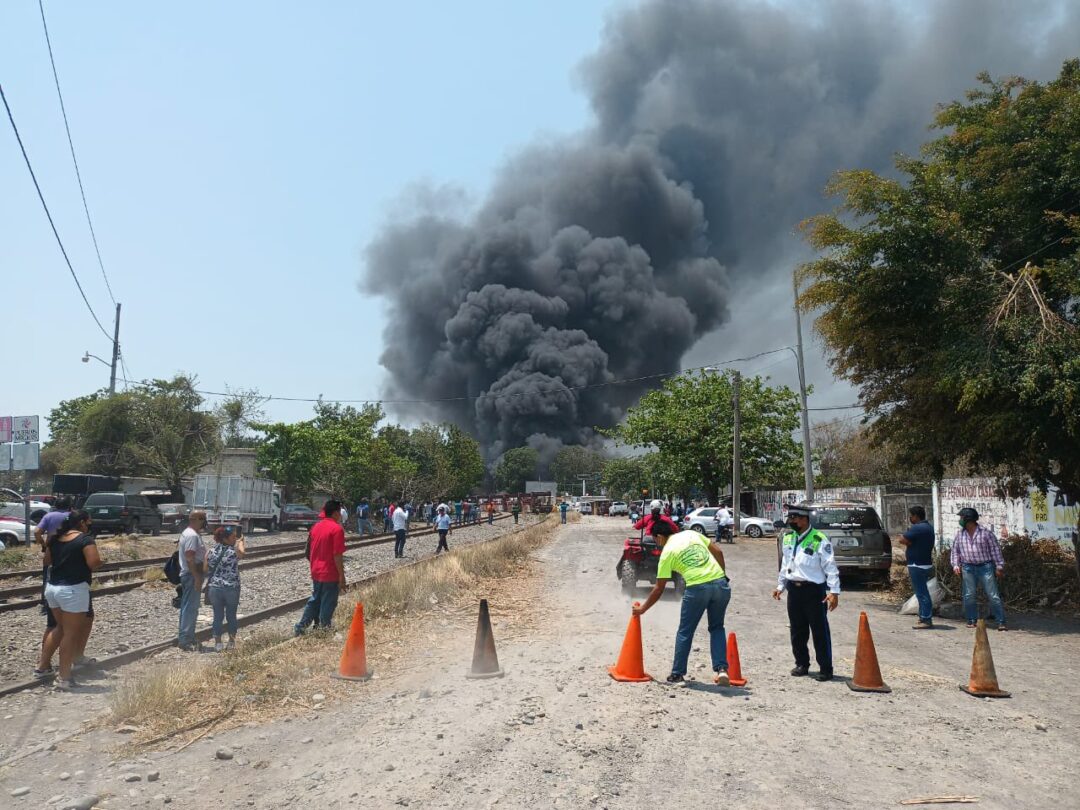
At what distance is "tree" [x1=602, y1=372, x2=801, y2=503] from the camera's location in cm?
Answer: 4225

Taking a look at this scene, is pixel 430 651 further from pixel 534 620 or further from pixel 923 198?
pixel 923 198

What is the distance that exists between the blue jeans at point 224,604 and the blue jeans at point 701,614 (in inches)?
223

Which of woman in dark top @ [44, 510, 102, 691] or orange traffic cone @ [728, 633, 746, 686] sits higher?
woman in dark top @ [44, 510, 102, 691]

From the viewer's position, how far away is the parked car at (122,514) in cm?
3150

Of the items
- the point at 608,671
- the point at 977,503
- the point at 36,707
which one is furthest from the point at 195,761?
the point at 977,503

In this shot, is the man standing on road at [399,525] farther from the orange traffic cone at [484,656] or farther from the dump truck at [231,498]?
the orange traffic cone at [484,656]

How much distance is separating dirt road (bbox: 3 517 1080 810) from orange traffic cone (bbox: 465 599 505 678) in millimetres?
174

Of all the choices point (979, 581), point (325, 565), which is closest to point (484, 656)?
point (325, 565)

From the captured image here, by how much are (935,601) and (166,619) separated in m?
11.8

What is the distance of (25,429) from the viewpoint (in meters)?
18.1

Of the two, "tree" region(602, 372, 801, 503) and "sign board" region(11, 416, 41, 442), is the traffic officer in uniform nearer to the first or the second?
"sign board" region(11, 416, 41, 442)

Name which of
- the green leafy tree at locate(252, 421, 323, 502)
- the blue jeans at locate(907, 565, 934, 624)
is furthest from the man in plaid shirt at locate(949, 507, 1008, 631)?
the green leafy tree at locate(252, 421, 323, 502)

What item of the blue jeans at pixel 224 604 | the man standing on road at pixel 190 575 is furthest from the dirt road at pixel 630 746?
the man standing on road at pixel 190 575

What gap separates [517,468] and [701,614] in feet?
358
